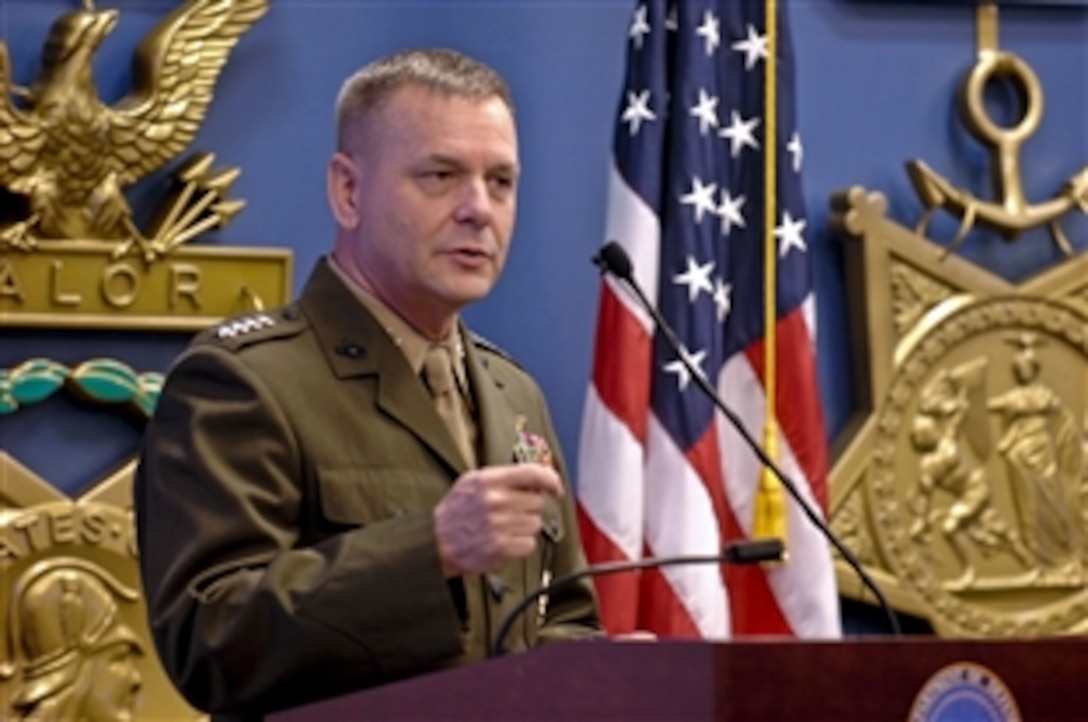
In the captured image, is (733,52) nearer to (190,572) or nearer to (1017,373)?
(1017,373)

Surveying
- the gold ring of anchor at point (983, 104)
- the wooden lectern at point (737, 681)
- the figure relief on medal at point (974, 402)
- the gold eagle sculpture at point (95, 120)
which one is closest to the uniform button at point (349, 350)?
the wooden lectern at point (737, 681)

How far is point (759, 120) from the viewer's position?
13.3 ft

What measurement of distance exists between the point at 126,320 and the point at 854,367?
1518 millimetres

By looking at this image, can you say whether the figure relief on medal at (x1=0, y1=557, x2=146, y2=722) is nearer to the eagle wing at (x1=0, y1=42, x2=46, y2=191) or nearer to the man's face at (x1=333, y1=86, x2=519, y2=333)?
the eagle wing at (x1=0, y1=42, x2=46, y2=191)

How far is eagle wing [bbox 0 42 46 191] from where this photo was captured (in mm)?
3404

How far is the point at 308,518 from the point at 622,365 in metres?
1.68

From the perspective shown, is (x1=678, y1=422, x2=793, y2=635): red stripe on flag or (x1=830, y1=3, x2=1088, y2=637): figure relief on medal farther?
(x1=830, y1=3, x2=1088, y2=637): figure relief on medal

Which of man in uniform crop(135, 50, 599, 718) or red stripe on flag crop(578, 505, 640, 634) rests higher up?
man in uniform crop(135, 50, 599, 718)

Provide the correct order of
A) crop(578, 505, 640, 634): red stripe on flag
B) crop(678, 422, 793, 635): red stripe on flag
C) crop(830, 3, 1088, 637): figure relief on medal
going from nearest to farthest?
1. crop(578, 505, 640, 634): red stripe on flag
2. crop(678, 422, 793, 635): red stripe on flag
3. crop(830, 3, 1088, 637): figure relief on medal

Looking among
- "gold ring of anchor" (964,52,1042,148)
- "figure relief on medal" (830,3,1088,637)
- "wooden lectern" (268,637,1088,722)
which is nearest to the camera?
"wooden lectern" (268,637,1088,722)

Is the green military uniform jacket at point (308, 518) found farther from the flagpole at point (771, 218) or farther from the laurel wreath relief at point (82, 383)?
the flagpole at point (771, 218)

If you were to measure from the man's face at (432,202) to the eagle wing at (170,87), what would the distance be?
1210mm

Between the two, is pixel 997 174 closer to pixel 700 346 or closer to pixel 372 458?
pixel 700 346

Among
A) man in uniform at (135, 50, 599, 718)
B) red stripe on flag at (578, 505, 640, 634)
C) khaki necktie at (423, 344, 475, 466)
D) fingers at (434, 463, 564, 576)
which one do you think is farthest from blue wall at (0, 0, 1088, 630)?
fingers at (434, 463, 564, 576)
